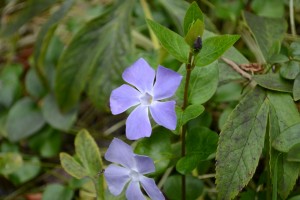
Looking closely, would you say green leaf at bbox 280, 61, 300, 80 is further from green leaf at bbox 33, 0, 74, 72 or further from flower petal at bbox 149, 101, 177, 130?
green leaf at bbox 33, 0, 74, 72

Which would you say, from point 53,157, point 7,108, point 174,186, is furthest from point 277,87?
point 7,108

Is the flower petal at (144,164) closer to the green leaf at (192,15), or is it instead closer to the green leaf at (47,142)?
the green leaf at (192,15)

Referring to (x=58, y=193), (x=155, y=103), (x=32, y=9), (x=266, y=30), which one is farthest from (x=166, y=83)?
(x=32, y=9)

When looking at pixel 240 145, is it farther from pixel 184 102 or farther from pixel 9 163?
pixel 9 163

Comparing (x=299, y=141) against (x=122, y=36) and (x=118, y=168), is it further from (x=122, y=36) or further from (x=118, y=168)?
(x=122, y=36)

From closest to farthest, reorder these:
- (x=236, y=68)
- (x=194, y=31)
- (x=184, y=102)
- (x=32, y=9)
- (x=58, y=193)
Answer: (x=194, y=31) → (x=184, y=102) → (x=236, y=68) → (x=58, y=193) → (x=32, y=9)
